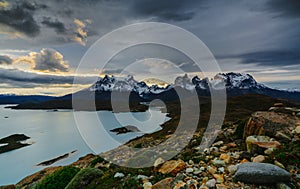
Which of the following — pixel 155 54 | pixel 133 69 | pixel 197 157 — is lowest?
pixel 197 157

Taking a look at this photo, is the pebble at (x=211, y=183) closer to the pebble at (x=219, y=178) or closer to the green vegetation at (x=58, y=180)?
the pebble at (x=219, y=178)

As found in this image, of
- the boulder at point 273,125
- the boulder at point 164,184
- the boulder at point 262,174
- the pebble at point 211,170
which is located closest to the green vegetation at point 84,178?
the boulder at point 164,184

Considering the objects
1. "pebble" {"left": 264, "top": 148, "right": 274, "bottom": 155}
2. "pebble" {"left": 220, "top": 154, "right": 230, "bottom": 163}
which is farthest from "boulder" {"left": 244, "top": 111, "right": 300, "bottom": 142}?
"pebble" {"left": 220, "top": 154, "right": 230, "bottom": 163}

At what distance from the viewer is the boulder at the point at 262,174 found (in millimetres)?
5543

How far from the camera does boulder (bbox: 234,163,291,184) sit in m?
5.54

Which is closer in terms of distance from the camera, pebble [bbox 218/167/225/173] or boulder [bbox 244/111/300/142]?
pebble [bbox 218/167/225/173]

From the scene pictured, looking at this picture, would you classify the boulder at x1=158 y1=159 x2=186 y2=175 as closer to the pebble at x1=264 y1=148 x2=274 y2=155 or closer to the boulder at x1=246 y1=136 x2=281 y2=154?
the boulder at x1=246 y1=136 x2=281 y2=154

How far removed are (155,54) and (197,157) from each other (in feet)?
21.8

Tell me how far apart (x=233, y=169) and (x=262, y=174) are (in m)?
1.11

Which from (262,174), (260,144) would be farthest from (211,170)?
(260,144)

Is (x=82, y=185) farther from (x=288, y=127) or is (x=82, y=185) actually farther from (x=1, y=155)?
(x=1, y=155)

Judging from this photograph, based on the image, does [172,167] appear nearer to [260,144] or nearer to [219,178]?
[219,178]

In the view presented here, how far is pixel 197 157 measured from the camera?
8.63m

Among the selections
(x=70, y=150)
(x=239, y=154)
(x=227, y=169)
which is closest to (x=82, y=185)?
(x=227, y=169)
